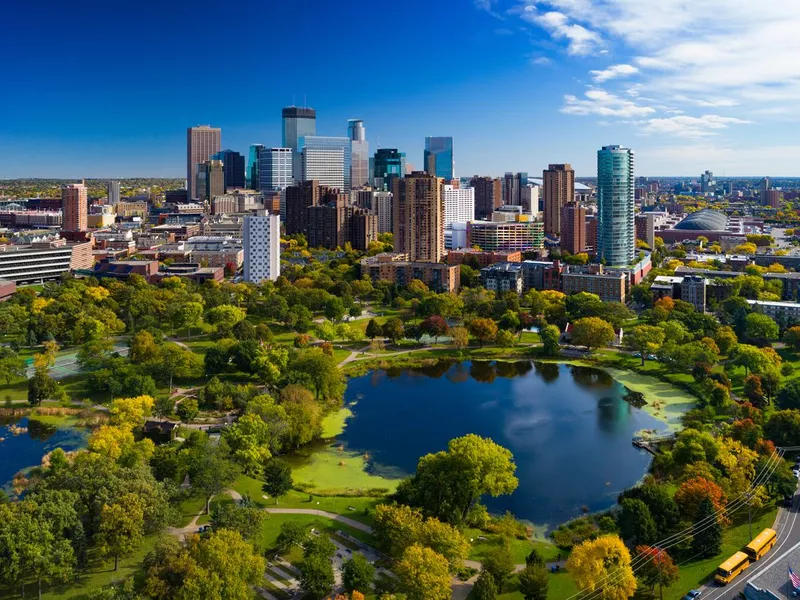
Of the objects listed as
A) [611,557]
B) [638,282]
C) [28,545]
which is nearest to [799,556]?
[611,557]

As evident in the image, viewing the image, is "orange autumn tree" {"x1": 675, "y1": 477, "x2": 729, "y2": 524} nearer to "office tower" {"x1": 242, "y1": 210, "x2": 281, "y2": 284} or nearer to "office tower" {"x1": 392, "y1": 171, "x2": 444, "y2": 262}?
"office tower" {"x1": 242, "y1": 210, "x2": 281, "y2": 284}

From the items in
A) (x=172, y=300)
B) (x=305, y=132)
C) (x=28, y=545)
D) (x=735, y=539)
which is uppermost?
(x=305, y=132)

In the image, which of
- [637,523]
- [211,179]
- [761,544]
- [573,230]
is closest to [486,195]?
[573,230]

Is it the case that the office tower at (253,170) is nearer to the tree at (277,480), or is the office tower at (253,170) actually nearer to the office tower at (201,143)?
the office tower at (201,143)

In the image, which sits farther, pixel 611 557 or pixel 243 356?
pixel 243 356

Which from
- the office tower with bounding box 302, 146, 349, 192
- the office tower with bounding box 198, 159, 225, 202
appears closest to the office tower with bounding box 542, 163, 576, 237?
the office tower with bounding box 302, 146, 349, 192

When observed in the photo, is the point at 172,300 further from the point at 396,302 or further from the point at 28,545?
the point at 28,545

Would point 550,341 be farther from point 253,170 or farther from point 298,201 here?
point 253,170
